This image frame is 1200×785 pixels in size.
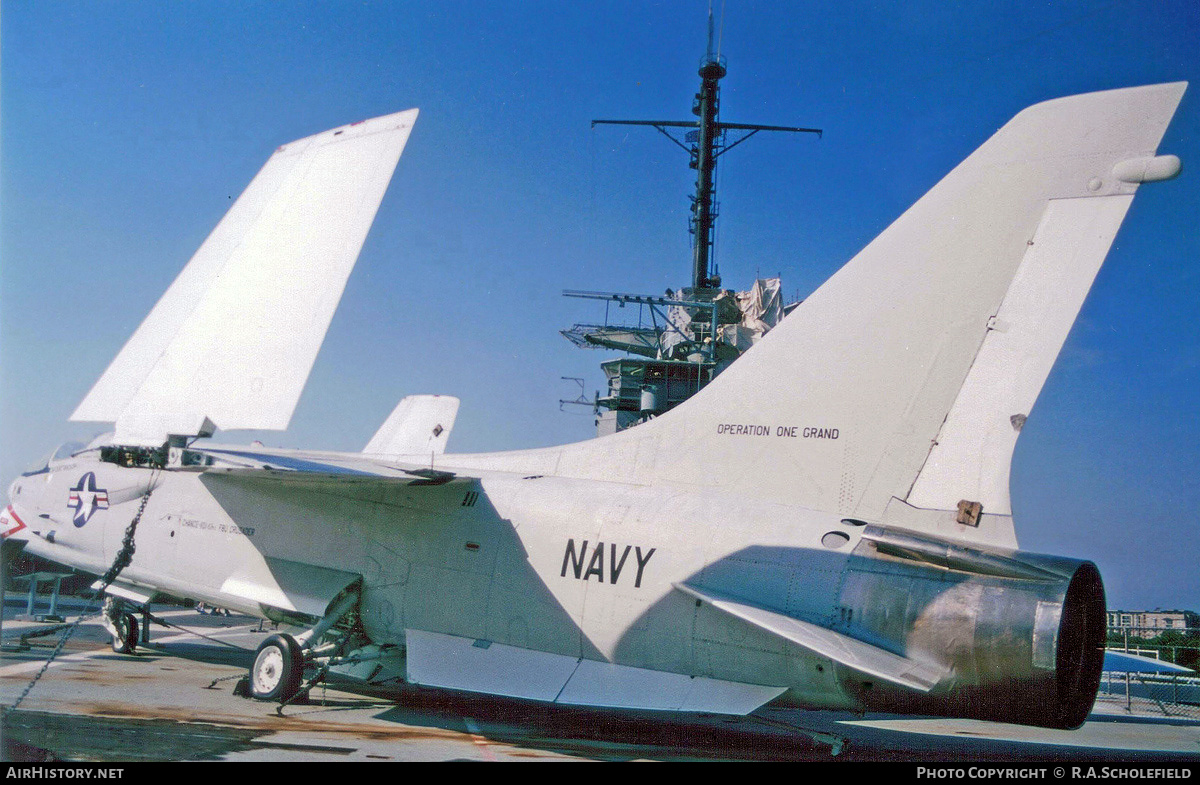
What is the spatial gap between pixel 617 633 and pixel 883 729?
16.2 feet

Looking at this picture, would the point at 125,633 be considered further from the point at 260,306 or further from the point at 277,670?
the point at 260,306

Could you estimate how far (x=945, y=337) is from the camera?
6559 mm

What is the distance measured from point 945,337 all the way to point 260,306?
5806mm

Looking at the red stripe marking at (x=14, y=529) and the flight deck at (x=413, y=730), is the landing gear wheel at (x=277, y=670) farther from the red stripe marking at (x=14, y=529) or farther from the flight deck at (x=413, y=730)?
the red stripe marking at (x=14, y=529)

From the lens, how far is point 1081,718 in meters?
5.44

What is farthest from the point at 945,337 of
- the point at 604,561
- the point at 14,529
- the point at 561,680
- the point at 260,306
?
the point at 14,529

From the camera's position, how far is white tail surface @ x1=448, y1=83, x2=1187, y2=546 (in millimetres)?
6102

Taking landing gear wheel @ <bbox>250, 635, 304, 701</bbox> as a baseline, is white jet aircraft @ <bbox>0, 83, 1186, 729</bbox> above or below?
above

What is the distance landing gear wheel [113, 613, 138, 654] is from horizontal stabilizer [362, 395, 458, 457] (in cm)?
634

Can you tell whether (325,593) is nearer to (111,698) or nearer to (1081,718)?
(111,698)

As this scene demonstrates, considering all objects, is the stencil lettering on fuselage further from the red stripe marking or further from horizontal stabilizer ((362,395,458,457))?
horizontal stabilizer ((362,395,458,457))

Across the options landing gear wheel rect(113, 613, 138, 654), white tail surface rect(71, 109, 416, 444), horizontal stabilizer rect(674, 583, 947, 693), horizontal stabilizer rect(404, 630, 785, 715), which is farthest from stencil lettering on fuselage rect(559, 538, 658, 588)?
landing gear wheel rect(113, 613, 138, 654)
